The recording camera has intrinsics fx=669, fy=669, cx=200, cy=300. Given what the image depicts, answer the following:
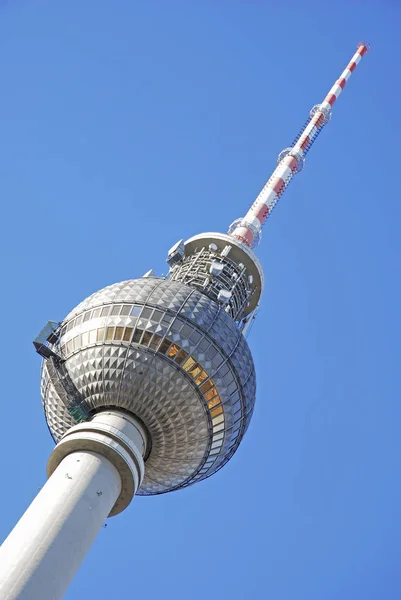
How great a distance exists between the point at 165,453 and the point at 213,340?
24.7ft

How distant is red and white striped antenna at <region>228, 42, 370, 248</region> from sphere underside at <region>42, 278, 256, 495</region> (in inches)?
655

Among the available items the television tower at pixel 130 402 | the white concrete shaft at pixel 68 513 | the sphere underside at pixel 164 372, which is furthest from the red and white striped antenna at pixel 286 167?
the white concrete shaft at pixel 68 513

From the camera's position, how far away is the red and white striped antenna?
59250mm

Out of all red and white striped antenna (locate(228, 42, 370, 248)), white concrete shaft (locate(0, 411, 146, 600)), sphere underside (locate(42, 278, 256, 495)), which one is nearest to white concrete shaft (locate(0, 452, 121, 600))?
white concrete shaft (locate(0, 411, 146, 600))

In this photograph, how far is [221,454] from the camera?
4303 cm

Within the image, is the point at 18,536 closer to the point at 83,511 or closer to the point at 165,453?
the point at 83,511

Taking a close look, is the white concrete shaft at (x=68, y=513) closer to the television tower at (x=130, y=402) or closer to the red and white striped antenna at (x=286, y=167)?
the television tower at (x=130, y=402)

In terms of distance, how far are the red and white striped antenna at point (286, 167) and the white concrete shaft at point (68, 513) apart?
84.0ft

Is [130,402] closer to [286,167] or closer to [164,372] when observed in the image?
[164,372]

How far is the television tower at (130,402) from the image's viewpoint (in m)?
33.7

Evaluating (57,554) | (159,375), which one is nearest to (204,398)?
(159,375)

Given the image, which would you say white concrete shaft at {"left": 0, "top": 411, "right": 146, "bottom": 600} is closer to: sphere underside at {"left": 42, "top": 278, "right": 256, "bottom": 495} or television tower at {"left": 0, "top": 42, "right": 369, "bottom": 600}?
television tower at {"left": 0, "top": 42, "right": 369, "bottom": 600}

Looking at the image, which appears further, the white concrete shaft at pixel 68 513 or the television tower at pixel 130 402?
the television tower at pixel 130 402

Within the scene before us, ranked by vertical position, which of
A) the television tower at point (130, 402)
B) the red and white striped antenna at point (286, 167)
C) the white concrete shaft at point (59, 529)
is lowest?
the white concrete shaft at point (59, 529)
